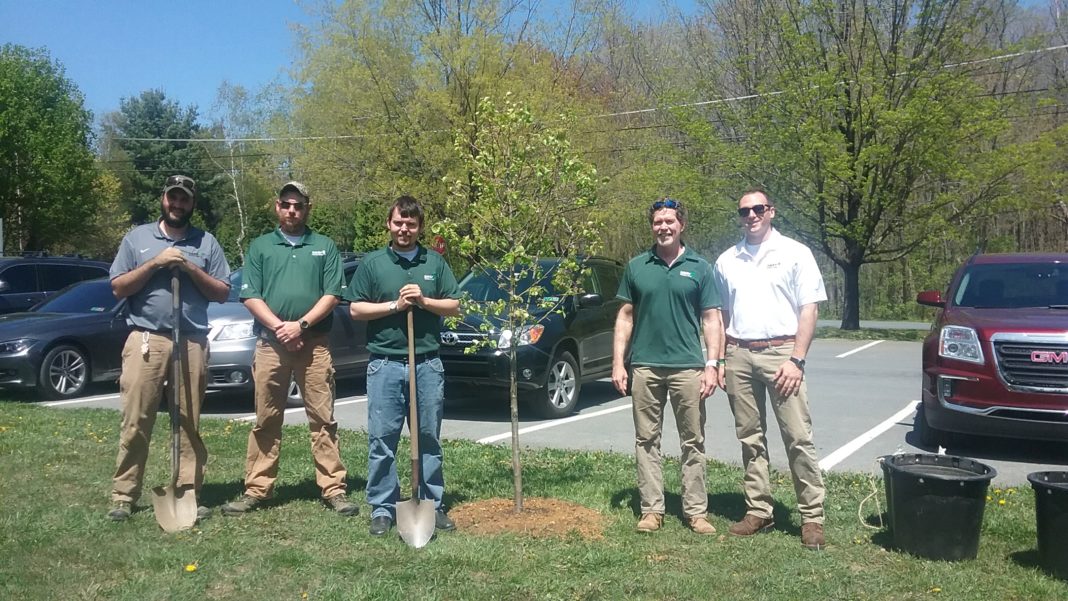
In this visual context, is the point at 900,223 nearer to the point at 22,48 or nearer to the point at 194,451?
the point at 194,451

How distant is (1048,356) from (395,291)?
5379mm

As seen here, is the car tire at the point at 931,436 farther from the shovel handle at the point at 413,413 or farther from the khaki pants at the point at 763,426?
the shovel handle at the point at 413,413

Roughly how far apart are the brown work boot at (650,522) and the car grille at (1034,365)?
376 cm

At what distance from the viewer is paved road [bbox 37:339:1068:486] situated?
8.01 meters

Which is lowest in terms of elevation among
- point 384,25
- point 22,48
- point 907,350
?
point 907,350

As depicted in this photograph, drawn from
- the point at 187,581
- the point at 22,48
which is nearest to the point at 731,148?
the point at 187,581

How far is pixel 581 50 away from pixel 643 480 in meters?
20.8

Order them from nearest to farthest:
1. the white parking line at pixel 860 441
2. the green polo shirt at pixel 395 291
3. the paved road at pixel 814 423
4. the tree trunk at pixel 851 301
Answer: the green polo shirt at pixel 395 291, the white parking line at pixel 860 441, the paved road at pixel 814 423, the tree trunk at pixel 851 301

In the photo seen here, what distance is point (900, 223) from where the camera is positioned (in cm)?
2180

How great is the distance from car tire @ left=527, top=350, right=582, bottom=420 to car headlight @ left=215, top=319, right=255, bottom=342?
3.34 m

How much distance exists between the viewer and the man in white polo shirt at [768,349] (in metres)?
5.17

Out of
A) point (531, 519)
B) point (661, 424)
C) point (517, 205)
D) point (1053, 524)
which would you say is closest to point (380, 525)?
point (531, 519)

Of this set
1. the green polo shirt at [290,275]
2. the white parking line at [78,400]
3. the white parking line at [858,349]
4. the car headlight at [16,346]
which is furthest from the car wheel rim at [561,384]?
the white parking line at [858,349]

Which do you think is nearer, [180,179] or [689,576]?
[689,576]
